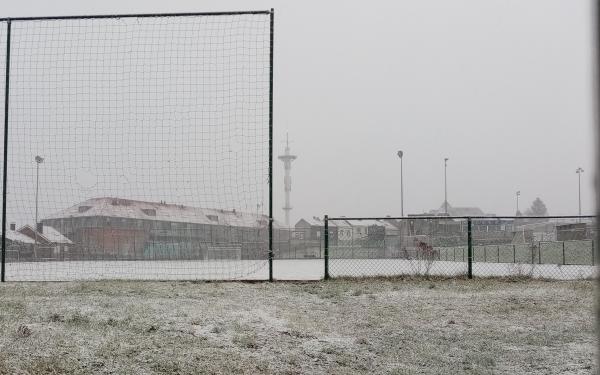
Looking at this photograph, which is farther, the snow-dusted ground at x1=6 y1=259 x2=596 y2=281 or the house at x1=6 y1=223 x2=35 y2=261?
the house at x1=6 y1=223 x2=35 y2=261

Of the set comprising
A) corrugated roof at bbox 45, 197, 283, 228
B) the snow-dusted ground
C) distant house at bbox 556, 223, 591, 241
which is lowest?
the snow-dusted ground

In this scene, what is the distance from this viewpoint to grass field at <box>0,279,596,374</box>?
411cm

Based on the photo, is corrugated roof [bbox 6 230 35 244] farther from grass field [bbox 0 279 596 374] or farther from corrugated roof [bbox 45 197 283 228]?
grass field [bbox 0 279 596 374]

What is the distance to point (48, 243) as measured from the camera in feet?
53.0

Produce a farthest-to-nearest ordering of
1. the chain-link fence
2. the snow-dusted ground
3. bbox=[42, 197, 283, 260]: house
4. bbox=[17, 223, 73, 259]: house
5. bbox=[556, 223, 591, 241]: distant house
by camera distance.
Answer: the chain-link fence → bbox=[556, 223, 591, 241]: distant house → bbox=[17, 223, 73, 259]: house → bbox=[42, 197, 283, 260]: house → the snow-dusted ground

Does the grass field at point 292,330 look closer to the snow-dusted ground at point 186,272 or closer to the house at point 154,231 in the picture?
the snow-dusted ground at point 186,272

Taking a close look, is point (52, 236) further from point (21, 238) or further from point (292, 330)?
point (292, 330)

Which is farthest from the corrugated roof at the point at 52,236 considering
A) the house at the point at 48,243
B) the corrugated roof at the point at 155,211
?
the corrugated roof at the point at 155,211

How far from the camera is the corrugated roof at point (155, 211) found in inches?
453

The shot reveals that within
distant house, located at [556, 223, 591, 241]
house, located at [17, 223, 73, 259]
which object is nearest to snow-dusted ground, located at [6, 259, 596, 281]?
house, located at [17, 223, 73, 259]

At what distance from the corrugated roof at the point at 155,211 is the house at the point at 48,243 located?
1.54 meters

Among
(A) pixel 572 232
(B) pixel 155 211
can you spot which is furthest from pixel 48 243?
(A) pixel 572 232

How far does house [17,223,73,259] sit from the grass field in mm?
6412

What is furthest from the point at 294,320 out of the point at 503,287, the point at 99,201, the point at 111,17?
the point at 99,201
